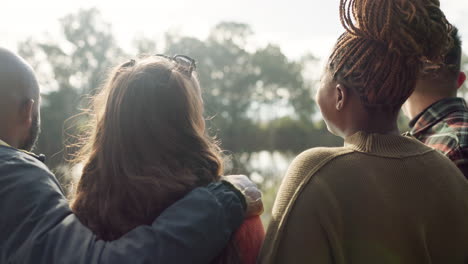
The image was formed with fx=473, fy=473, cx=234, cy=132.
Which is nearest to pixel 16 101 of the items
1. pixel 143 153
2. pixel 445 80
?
pixel 143 153

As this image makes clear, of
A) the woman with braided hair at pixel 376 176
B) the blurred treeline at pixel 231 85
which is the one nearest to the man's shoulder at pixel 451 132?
the woman with braided hair at pixel 376 176

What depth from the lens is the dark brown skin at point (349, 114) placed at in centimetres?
134

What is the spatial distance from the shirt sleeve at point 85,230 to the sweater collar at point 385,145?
0.39 metres

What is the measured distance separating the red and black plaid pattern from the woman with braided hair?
1.80 ft

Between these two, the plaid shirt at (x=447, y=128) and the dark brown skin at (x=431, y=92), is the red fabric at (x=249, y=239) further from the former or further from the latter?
the dark brown skin at (x=431, y=92)

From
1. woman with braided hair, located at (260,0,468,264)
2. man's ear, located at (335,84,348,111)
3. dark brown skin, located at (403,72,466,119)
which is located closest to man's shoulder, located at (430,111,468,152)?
dark brown skin, located at (403,72,466,119)

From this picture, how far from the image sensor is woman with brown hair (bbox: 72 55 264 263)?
4.00 ft

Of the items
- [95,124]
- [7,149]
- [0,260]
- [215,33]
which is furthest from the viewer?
[215,33]

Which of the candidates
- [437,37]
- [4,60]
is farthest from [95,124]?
[437,37]

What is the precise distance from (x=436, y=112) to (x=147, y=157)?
136cm

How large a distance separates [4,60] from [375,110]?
3.72 ft

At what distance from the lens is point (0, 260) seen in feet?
3.78

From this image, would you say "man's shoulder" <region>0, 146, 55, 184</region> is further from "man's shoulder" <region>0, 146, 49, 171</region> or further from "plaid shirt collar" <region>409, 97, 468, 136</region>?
"plaid shirt collar" <region>409, 97, 468, 136</region>

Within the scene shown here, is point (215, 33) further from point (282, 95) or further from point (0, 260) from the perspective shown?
point (0, 260)
